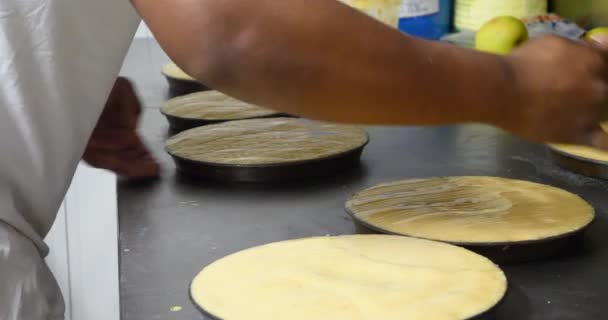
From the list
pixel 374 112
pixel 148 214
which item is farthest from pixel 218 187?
pixel 374 112

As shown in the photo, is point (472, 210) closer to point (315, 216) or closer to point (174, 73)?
point (315, 216)

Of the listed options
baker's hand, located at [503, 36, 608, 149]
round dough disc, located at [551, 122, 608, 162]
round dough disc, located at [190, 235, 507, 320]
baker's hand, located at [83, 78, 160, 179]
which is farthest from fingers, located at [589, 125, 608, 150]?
baker's hand, located at [83, 78, 160, 179]

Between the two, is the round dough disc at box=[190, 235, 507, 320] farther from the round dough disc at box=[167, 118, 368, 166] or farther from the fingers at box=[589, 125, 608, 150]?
the round dough disc at box=[167, 118, 368, 166]

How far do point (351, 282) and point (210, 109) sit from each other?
0.75 m

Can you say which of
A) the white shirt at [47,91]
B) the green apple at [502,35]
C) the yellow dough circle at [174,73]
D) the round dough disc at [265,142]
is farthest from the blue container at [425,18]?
the white shirt at [47,91]

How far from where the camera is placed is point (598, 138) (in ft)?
2.26

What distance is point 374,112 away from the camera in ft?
2.11

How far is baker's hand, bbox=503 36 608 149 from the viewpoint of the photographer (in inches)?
26.7

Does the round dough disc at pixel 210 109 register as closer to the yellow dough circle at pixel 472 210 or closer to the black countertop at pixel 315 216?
the black countertop at pixel 315 216

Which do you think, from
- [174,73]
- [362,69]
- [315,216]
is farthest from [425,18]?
[362,69]

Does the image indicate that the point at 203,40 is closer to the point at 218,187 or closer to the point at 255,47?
the point at 255,47

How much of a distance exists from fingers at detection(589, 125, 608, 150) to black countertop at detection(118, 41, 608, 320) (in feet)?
0.48

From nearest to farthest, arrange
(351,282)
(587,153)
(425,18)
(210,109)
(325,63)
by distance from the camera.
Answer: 1. (325,63)
2. (351,282)
3. (587,153)
4. (210,109)
5. (425,18)

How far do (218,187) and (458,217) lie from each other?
0.33 m
